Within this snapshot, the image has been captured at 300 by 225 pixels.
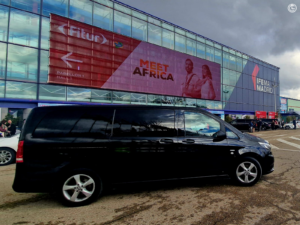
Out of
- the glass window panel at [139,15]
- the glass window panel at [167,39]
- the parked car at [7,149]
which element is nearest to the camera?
the parked car at [7,149]

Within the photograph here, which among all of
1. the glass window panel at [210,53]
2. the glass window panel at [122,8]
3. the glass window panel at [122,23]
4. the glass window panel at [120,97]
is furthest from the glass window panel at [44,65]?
the glass window panel at [210,53]

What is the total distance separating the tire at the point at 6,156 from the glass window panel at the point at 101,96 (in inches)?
631

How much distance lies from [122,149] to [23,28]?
70.5 ft

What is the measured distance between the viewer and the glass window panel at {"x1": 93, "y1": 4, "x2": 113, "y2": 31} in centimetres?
2255

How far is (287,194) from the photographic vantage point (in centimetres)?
345

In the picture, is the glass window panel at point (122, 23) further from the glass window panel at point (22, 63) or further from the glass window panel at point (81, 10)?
the glass window panel at point (22, 63)

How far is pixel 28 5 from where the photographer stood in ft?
61.4

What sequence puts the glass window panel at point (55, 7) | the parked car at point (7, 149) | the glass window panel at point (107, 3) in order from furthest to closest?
the glass window panel at point (107, 3), the glass window panel at point (55, 7), the parked car at point (7, 149)

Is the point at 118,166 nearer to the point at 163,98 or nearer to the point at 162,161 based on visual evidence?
the point at 162,161

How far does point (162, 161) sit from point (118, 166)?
2.70 ft

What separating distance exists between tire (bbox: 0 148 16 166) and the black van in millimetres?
4262

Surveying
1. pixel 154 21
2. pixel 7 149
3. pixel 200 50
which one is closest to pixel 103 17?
pixel 154 21

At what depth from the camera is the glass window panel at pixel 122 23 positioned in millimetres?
24078

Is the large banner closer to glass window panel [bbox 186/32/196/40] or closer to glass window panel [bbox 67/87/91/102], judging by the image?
glass window panel [bbox 67/87/91/102]
